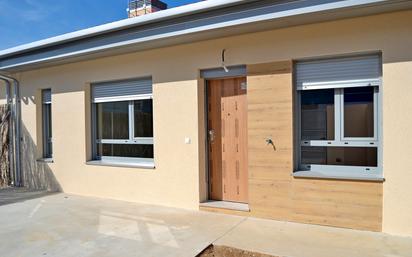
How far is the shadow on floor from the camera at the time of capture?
23.7 ft

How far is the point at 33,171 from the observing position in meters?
8.59

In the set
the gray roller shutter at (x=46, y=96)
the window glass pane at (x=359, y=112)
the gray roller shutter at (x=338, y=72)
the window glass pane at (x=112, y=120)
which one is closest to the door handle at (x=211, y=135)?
the gray roller shutter at (x=338, y=72)

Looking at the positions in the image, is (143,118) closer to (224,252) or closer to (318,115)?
(318,115)

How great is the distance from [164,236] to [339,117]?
127 inches

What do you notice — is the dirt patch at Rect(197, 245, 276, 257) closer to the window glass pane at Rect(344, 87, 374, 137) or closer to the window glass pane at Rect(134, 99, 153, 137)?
the window glass pane at Rect(344, 87, 374, 137)

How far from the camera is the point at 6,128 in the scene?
9.05 metres

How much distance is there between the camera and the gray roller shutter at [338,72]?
4699mm

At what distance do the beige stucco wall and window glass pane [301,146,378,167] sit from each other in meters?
0.31

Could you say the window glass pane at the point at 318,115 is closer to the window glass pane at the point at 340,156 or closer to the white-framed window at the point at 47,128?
the window glass pane at the point at 340,156

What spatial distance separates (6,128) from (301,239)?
852 centimetres

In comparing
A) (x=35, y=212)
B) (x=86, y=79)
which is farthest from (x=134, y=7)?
(x=35, y=212)

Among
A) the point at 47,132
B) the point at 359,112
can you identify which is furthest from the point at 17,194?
the point at 359,112

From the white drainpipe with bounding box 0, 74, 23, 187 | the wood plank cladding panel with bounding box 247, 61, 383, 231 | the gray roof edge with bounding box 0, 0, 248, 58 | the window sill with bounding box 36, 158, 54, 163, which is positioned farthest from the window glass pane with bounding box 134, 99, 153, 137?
the white drainpipe with bounding box 0, 74, 23, 187

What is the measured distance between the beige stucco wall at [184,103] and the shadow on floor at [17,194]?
50cm
